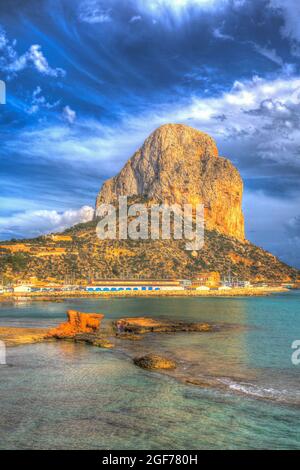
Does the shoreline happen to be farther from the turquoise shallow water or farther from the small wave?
the small wave

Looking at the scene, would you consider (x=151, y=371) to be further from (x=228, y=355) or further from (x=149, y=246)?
(x=149, y=246)

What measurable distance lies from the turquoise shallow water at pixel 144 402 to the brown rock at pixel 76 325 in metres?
7.93

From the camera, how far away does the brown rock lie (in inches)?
1786

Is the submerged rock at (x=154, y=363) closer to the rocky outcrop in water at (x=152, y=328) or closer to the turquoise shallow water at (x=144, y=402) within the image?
the turquoise shallow water at (x=144, y=402)

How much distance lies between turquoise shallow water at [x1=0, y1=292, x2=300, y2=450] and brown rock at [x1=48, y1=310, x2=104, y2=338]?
7925 millimetres

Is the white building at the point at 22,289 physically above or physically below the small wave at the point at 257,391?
above

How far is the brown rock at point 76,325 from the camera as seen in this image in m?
45.4

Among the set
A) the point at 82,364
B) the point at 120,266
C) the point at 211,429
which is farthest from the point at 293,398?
the point at 120,266

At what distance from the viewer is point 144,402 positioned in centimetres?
2214
